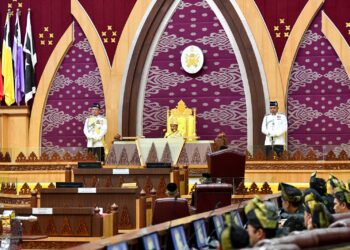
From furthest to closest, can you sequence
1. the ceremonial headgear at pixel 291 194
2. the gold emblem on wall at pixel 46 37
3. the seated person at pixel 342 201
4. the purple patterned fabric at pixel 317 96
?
the gold emblem on wall at pixel 46 37
the purple patterned fabric at pixel 317 96
the seated person at pixel 342 201
the ceremonial headgear at pixel 291 194

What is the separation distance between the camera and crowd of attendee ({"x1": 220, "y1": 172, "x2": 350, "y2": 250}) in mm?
5453

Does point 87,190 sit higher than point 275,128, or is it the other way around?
point 275,128

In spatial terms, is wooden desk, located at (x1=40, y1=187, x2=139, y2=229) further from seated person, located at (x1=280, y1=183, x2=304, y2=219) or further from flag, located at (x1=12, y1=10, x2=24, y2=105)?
flag, located at (x1=12, y1=10, x2=24, y2=105)

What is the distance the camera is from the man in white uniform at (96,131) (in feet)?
60.3

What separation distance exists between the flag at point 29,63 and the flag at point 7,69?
12.7 inches

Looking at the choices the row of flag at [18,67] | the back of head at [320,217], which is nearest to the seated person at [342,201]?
the back of head at [320,217]

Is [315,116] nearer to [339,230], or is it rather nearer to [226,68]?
[226,68]

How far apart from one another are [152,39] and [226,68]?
1791mm

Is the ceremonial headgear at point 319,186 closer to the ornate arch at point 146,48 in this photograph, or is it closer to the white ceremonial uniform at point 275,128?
the white ceremonial uniform at point 275,128

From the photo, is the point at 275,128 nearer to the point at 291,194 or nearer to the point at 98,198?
the point at 98,198

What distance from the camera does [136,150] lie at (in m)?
16.5

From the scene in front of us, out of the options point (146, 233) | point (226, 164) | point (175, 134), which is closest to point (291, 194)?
point (146, 233)

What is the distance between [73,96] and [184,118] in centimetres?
293

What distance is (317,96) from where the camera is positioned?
1902 centimetres
